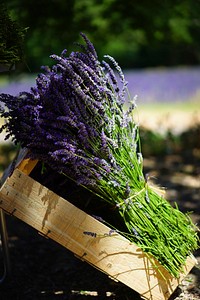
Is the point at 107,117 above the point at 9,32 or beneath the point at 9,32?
beneath

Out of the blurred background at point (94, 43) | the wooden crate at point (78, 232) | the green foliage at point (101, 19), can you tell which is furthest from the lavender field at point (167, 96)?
the wooden crate at point (78, 232)

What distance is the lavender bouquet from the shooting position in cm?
253

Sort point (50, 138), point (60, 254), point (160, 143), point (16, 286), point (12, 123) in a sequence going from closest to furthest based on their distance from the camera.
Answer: point (50, 138), point (12, 123), point (16, 286), point (60, 254), point (160, 143)

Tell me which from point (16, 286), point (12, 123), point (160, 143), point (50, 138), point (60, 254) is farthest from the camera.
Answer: point (160, 143)

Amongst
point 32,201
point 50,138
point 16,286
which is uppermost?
point 50,138

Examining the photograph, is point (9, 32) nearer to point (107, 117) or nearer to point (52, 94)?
point (52, 94)

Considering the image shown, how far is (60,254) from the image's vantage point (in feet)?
12.2

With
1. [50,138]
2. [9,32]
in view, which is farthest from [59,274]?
[9,32]

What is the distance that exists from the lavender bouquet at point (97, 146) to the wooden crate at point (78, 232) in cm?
8

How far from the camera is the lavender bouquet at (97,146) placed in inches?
99.7

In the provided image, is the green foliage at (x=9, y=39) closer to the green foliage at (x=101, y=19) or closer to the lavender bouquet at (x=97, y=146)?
the lavender bouquet at (x=97, y=146)

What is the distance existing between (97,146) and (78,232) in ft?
1.34

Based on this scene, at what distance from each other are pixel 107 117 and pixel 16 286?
125 cm

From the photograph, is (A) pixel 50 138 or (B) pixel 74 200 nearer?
(A) pixel 50 138
